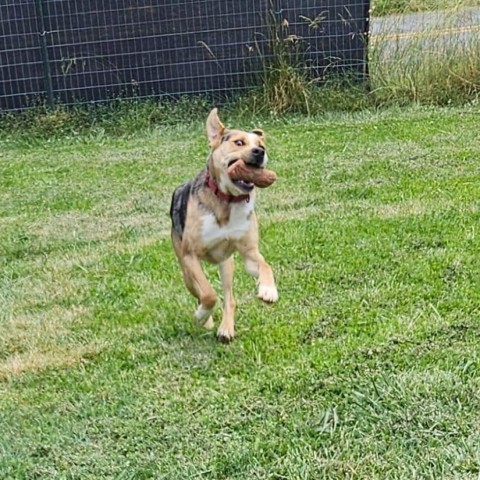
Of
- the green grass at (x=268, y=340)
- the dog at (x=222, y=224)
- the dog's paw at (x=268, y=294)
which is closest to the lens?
the green grass at (x=268, y=340)

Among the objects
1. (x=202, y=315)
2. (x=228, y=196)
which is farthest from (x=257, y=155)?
(x=202, y=315)

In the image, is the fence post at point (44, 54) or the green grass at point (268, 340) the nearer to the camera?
the green grass at point (268, 340)

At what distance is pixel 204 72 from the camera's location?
31.2ft

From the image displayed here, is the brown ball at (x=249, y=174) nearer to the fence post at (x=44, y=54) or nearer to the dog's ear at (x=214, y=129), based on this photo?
the dog's ear at (x=214, y=129)

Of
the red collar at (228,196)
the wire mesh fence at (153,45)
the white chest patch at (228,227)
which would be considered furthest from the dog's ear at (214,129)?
the wire mesh fence at (153,45)

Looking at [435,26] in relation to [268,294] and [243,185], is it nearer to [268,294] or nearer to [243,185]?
[243,185]

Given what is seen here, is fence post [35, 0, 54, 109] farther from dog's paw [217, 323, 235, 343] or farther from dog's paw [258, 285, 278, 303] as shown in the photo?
dog's paw [258, 285, 278, 303]

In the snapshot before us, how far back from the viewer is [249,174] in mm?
3424

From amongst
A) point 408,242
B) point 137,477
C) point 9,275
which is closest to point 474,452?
point 137,477

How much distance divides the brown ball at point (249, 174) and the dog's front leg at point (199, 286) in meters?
0.43

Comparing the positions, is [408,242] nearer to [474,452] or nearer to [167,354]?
[167,354]

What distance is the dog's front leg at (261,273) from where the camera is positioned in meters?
3.38

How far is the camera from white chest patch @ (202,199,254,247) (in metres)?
3.51

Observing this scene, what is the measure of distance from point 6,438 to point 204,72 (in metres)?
7.08
